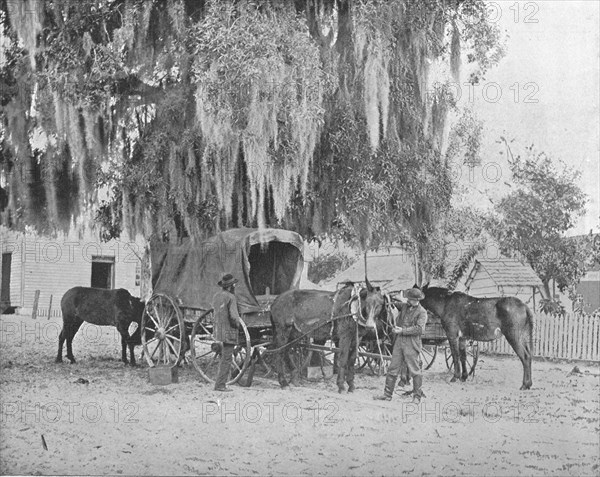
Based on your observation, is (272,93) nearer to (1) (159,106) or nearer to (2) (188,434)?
(1) (159,106)

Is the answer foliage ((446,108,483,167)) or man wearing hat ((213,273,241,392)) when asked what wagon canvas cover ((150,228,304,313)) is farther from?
foliage ((446,108,483,167))

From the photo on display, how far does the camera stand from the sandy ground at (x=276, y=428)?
5891 millimetres

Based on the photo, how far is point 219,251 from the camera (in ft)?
26.6

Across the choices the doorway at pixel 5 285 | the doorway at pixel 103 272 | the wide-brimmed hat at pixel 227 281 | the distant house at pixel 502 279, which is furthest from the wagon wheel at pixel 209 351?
the distant house at pixel 502 279

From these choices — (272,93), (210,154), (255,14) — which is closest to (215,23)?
(255,14)

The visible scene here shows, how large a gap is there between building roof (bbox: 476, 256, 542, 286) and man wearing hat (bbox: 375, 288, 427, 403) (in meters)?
0.84

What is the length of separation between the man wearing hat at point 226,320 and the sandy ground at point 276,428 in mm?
842

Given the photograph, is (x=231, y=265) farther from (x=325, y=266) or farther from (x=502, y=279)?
(x=502, y=279)

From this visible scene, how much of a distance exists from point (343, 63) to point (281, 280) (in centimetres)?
296

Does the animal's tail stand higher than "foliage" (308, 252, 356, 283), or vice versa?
"foliage" (308, 252, 356, 283)

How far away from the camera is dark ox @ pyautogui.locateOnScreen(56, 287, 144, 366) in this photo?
6.81 m

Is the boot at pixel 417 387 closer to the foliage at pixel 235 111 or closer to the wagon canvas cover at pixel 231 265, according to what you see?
the foliage at pixel 235 111

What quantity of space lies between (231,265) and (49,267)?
2.12 m

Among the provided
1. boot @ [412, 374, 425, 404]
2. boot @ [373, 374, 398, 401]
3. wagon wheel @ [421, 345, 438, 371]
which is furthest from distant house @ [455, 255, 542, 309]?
boot @ [373, 374, 398, 401]
